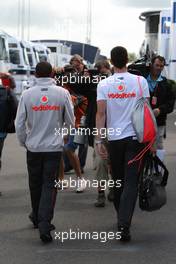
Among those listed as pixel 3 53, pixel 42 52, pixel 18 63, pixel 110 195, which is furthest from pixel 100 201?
pixel 42 52

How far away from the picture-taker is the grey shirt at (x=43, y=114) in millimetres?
7141

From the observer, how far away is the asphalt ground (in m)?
6.60

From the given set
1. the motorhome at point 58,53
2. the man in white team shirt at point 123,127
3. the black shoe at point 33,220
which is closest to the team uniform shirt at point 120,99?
the man in white team shirt at point 123,127

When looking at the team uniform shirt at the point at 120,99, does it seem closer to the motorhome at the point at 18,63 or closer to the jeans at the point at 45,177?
the jeans at the point at 45,177

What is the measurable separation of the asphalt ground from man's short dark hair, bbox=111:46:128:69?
5.68ft

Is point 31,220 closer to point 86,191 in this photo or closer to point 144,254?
point 144,254

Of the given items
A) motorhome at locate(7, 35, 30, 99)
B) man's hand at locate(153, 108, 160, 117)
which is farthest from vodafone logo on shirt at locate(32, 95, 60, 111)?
motorhome at locate(7, 35, 30, 99)

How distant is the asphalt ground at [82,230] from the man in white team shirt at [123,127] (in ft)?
1.09

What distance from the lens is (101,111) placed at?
7176 mm

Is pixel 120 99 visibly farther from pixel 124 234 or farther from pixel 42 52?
pixel 42 52

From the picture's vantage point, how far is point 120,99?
7094mm

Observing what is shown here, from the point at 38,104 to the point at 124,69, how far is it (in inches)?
35.9

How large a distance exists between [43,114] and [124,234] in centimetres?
141

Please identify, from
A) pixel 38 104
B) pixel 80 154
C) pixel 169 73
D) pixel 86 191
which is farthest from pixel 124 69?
pixel 169 73
